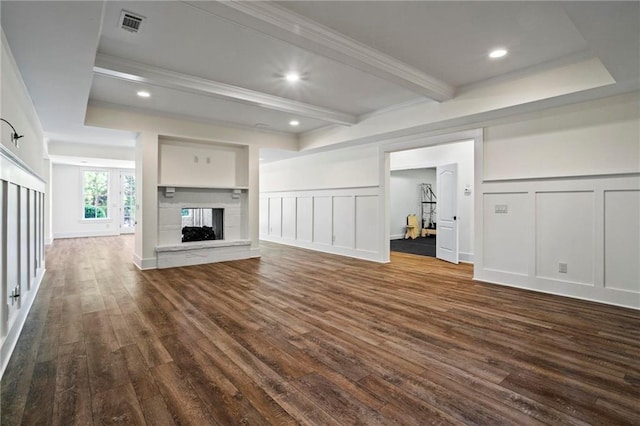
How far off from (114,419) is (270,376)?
91cm

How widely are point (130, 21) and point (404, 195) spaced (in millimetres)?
10112

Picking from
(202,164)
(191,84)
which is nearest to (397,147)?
(191,84)

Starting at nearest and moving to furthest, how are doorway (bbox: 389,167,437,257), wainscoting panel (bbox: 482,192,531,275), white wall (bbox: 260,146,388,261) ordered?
1. wainscoting panel (bbox: 482,192,531,275)
2. white wall (bbox: 260,146,388,261)
3. doorway (bbox: 389,167,437,257)

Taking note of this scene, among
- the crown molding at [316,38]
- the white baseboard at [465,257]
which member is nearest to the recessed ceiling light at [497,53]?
the crown molding at [316,38]

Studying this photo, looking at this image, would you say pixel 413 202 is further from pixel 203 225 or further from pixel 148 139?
pixel 148 139

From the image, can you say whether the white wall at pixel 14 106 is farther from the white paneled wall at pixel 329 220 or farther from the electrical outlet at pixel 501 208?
the electrical outlet at pixel 501 208

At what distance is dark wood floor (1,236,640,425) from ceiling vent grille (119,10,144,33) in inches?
111

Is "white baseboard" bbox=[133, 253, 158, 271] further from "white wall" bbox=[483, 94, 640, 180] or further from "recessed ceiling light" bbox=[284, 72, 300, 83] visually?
"white wall" bbox=[483, 94, 640, 180]

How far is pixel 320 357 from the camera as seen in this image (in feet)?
8.09

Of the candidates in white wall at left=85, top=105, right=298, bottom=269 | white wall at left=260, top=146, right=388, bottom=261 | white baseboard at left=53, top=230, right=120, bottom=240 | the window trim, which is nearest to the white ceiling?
white wall at left=85, top=105, right=298, bottom=269

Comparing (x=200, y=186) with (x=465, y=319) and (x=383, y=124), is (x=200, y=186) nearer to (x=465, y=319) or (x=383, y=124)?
(x=383, y=124)

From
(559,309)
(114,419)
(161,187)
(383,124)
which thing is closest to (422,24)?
(383,124)

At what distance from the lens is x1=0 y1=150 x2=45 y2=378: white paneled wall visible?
235 centimetres

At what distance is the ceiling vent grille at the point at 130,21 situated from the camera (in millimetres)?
2743
